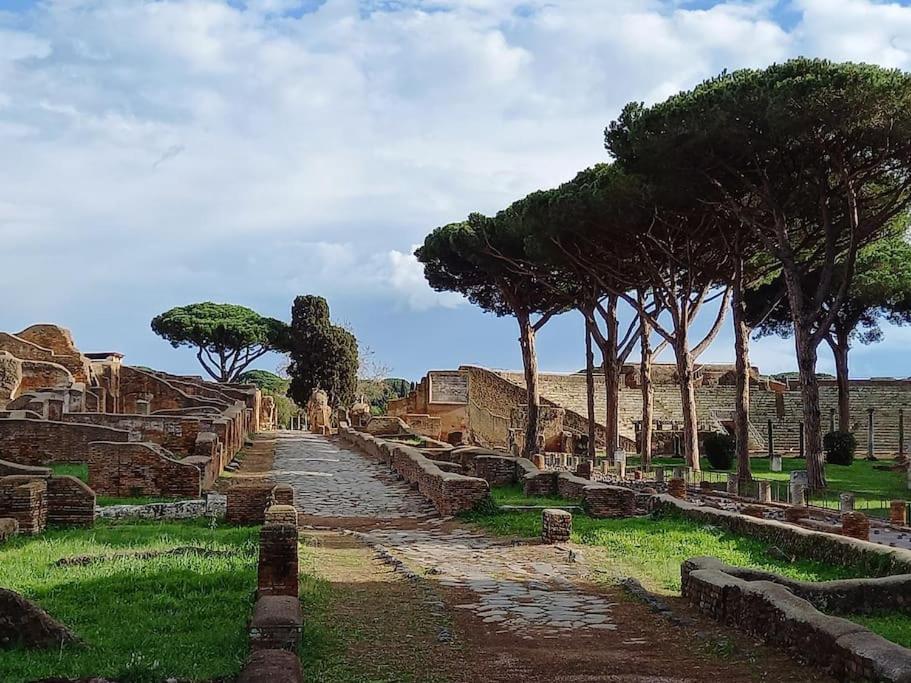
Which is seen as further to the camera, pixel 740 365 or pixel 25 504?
pixel 740 365

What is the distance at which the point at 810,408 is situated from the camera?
2077 cm

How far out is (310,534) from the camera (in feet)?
41.7

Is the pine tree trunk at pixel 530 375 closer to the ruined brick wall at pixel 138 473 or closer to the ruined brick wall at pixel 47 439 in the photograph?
the ruined brick wall at pixel 47 439

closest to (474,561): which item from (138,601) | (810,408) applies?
(138,601)

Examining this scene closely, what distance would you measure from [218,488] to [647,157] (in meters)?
11.2

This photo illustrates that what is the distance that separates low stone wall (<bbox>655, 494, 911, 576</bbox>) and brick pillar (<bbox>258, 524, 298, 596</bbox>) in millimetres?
5646

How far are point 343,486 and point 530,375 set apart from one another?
1500 cm

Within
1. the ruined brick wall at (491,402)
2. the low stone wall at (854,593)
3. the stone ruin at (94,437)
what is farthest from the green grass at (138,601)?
the ruined brick wall at (491,402)

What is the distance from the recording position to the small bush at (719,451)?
99.0 ft

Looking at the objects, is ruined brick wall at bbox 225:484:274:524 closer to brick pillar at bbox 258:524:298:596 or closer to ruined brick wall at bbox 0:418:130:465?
brick pillar at bbox 258:524:298:596

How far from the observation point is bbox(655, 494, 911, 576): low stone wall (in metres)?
9.46

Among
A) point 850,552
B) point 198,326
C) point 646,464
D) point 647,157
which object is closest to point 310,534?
point 850,552

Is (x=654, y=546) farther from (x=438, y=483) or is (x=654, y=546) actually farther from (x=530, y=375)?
(x=530, y=375)

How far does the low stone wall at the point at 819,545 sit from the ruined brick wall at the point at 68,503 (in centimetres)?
Result: 802
